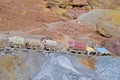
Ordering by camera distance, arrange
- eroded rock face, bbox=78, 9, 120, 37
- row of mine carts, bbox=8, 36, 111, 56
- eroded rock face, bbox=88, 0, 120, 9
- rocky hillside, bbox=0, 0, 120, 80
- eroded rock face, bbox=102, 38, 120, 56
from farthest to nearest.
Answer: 1. eroded rock face, bbox=88, 0, 120, 9
2. eroded rock face, bbox=78, 9, 120, 37
3. eroded rock face, bbox=102, 38, 120, 56
4. row of mine carts, bbox=8, 36, 111, 56
5. rocky hillside, bbox=0, 0, 120, 80

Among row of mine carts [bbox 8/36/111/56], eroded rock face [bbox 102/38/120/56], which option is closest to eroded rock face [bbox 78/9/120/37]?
eroded rock face [bbox 102/38/120/56]

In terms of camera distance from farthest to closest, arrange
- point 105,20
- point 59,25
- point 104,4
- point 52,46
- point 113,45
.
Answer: point 104,4
point 105,20
point 59,25
point 113,45
point 52,46

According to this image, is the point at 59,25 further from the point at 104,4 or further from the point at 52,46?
the point at 104,4

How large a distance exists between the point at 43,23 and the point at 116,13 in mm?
2921

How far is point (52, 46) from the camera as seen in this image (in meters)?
7.79

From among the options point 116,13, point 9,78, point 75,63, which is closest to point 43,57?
point 75,63

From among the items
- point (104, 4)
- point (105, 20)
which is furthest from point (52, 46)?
point (104, 4)

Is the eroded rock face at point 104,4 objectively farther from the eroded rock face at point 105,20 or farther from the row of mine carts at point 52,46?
the row of mine carts at point 52,46

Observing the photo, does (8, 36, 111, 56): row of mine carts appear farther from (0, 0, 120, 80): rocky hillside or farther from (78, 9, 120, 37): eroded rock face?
(78, 9, 120, 37): eroded rock face

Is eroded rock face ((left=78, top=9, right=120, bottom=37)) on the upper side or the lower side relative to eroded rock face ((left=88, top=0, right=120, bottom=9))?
lower

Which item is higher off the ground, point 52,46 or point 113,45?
point 52,46

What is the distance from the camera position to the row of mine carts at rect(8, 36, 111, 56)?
7.55 metres

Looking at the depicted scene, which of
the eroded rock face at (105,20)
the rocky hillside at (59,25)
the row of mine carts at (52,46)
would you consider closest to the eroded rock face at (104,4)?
the rocky hillside at (59,25)

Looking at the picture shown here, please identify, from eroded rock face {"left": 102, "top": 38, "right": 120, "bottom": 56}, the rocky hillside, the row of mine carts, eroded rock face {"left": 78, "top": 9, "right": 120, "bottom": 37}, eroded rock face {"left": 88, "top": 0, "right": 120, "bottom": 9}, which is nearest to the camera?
the rocky hillside
